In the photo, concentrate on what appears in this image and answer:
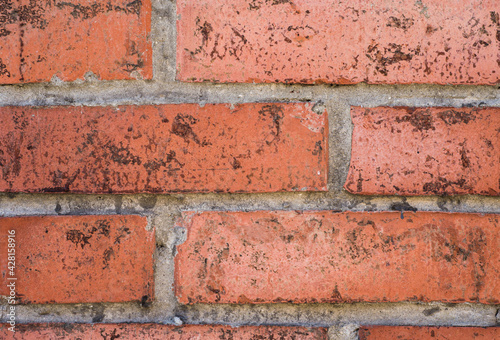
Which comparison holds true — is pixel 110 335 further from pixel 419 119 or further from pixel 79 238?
pixel 419 119

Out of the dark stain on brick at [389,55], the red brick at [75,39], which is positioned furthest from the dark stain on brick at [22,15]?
the dark stain on brick at [389,55]

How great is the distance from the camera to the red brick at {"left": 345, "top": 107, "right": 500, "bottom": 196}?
0.46m

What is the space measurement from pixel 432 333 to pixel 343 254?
0.17 metres

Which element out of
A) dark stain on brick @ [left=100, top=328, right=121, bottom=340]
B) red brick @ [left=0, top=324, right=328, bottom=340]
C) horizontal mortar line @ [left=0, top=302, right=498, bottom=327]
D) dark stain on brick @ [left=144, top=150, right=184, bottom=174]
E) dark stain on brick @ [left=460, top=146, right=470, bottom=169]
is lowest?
dark stain on brick @ [left=100, top=328, right=121, bottom=340]

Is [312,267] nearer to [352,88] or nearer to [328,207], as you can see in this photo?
[328,207]

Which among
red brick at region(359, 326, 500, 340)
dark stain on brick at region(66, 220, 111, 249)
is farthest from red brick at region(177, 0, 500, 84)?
red brick at region(359, 326, 500, 340)

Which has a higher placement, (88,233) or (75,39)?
(75,39)

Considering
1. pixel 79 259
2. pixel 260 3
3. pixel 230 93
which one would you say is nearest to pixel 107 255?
pixel 79 259

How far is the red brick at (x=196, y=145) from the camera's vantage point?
0.46m

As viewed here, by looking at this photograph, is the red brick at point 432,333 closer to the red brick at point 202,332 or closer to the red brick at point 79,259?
the red brick at point 202,332

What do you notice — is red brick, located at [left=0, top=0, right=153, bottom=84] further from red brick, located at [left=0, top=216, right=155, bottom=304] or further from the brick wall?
red brick, located at [left=0, top=216, right=155, bottom=304]

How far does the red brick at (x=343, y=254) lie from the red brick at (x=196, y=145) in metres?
0.05

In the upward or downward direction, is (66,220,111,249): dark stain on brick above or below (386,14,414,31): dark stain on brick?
below

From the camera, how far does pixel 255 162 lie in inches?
18.1
